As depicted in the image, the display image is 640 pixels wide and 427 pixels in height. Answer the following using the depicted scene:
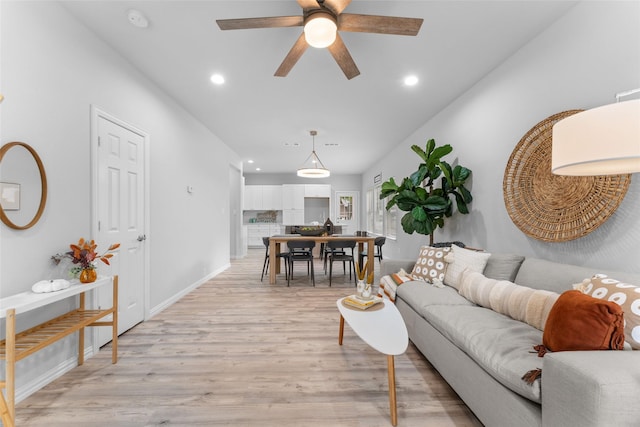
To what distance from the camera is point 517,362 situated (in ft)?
4.38

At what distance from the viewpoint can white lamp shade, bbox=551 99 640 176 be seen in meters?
1.06

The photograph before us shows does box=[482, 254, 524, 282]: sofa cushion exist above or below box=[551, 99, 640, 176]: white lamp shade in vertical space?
below

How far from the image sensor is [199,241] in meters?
4.66

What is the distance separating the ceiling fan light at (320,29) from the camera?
1792mm

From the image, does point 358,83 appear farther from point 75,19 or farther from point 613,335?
point 613,335

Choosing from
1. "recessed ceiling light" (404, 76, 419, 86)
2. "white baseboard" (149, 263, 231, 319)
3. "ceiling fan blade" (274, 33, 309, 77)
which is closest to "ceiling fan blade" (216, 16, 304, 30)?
"ceiling fan blade" (274, 33, 309, 77)

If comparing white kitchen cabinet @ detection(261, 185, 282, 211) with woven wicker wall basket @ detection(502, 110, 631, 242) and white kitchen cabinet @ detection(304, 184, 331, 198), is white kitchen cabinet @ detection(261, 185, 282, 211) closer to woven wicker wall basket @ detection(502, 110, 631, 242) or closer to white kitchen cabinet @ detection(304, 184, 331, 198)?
white kitchen cabinet @ detection(304, 184, 331, 198)

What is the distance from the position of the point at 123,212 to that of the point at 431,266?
3.32 metres

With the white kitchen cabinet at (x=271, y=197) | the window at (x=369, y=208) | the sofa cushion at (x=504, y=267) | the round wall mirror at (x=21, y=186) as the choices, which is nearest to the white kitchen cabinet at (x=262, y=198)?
the white kitchen cabinet at (x=271, y=197)

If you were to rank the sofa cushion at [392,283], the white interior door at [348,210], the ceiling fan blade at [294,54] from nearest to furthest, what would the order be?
the ceiling fan blade at [294,54]
the sofa cushion at [392,283]
the white interior door at [348,210]

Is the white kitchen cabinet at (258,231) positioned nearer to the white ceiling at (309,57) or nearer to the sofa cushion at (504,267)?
the white ceiling at (309,57)

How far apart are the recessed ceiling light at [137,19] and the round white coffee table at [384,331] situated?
290 cm

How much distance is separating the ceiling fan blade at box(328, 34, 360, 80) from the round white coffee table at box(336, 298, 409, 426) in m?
2.04

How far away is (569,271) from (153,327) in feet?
12.7
